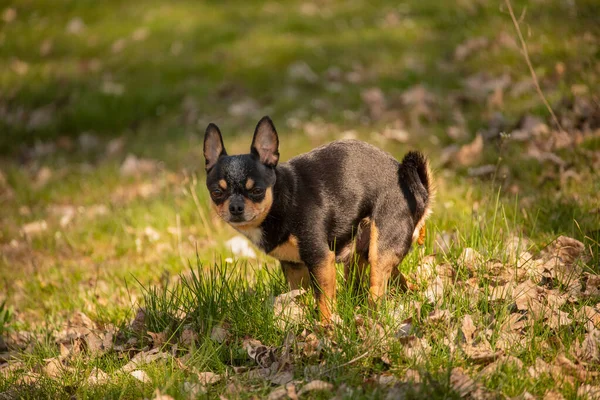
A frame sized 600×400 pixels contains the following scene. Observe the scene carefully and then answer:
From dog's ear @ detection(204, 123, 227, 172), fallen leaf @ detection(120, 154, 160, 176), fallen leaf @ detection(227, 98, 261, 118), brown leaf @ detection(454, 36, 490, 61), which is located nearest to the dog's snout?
dog's ear @ detection(204, 123, 227, 172)

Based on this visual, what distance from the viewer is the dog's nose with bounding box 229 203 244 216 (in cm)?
355

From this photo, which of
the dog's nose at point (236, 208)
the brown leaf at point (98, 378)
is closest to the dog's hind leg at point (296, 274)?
the dog's nose at point (236, 208)

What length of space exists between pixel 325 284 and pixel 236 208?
0.61 metres

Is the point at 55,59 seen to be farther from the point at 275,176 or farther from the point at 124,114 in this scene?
the point at 275,176

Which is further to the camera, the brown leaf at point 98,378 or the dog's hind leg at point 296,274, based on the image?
the dog's hind leg at point 296,274

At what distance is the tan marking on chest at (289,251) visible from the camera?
145 inches

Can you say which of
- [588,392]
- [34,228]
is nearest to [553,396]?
[588,392]

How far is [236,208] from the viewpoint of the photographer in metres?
3.55

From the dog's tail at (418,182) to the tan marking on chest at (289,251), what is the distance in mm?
737

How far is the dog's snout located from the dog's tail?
0.98 meters

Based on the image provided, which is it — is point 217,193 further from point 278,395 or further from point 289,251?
point 278,395

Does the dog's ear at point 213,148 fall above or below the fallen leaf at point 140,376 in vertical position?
above

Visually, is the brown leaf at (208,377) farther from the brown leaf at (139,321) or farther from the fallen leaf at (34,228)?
the fallen leaf at (34,228)

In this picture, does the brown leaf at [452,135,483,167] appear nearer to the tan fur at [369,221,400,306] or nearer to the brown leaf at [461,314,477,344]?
the tan fur at [369,221,400,306]
